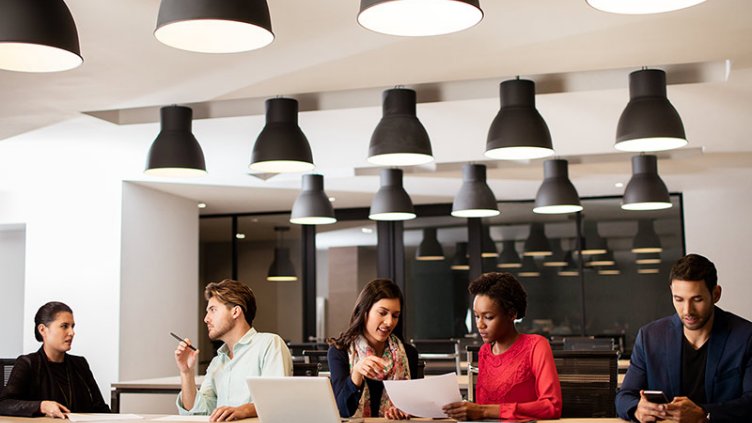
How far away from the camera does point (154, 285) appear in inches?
381

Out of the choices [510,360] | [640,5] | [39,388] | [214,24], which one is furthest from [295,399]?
[39,388]

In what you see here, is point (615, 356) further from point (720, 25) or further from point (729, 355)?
point (720, 25)

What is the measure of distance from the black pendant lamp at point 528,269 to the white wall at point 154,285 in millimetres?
3904

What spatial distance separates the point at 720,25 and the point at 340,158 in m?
4.42

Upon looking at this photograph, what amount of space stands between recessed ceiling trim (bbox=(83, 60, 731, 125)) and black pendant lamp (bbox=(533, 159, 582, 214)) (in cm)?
184

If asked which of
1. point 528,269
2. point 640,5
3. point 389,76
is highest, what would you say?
point 389,76

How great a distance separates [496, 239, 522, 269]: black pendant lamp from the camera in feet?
37.0

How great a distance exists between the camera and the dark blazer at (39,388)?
446 centimetres

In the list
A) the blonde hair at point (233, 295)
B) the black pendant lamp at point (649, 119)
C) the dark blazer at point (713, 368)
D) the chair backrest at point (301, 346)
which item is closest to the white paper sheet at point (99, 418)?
the blonde hair at point (233, 295)

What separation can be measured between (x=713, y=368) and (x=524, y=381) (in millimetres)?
734

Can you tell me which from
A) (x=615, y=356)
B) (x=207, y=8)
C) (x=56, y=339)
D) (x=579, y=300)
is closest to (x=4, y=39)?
(x=207, y=8)

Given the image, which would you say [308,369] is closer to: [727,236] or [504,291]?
[504,291]

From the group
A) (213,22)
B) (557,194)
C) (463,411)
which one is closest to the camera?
(213,22)

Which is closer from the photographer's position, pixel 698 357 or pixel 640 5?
pixel 640 5
